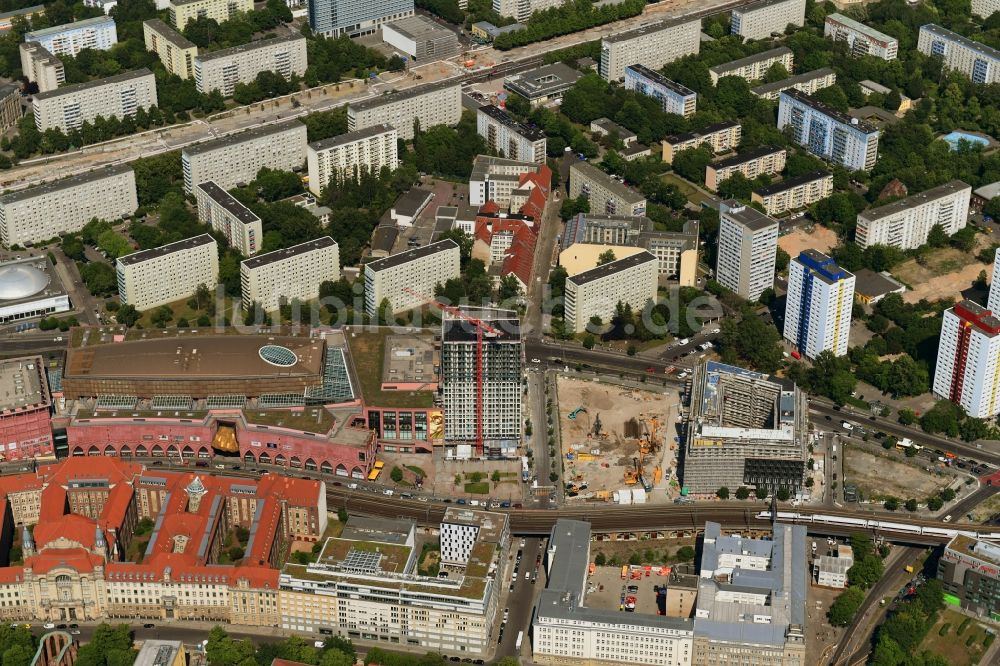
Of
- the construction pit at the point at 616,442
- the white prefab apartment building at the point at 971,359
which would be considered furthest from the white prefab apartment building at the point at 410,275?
the white prefab apartment building at the point at 971,359

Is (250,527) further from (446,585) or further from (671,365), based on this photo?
(671,365)

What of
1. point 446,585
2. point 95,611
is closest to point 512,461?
point 446,585

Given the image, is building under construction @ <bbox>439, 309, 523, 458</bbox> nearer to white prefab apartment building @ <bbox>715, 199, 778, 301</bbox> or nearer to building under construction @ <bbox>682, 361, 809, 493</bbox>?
building under construction @ <bbox>682, 361, 809, 493</bbox>

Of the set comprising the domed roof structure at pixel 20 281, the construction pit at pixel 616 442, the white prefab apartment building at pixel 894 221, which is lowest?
the construction pit at pixel 616 442

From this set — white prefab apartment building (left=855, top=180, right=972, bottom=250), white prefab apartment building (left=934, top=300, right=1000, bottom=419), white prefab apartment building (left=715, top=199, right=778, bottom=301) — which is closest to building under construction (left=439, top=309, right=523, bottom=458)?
white prefab apartment building (left=715, top=199, right=778, bottom=301)

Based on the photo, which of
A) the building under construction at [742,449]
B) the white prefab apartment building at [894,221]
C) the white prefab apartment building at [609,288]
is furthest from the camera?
the white prefab apartment building at [894,221]

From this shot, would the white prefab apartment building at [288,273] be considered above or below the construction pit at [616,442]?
above

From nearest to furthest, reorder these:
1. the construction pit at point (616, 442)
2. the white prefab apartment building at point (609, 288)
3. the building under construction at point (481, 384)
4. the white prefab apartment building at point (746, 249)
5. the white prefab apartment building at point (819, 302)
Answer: the construction pit at point (616, 442) → the building under construction at point (481, 384) → the white prefab apartment building at point (819, 302) → the white prefab apartment building at point (609, 288) → the white prefab apartment building at point (746, 249)

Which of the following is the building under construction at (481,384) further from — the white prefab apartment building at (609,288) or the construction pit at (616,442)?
the white prefab apartment building at (609,288)
